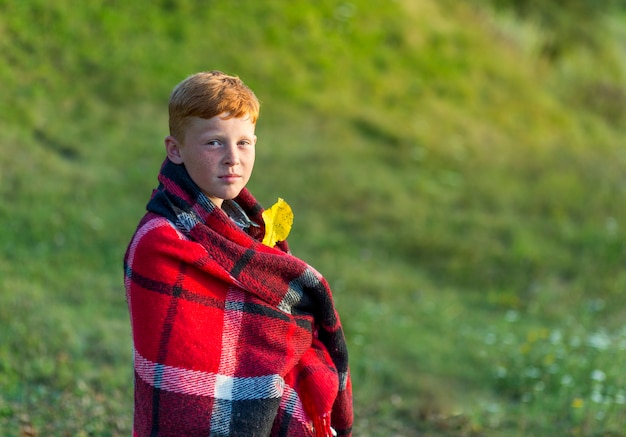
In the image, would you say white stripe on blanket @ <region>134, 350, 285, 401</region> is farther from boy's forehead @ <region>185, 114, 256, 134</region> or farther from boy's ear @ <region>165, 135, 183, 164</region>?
boy's forehead @ <region>185, 114, 256, 134</region>

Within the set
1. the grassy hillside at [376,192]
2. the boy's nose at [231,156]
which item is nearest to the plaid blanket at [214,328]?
the boy's nose at [231,156]

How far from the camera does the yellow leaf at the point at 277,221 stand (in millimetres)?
2824

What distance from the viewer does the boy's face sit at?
2.51 m

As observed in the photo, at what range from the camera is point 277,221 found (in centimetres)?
284

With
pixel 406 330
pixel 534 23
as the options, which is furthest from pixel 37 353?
pixel 534 23

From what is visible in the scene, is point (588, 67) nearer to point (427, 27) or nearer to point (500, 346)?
point (427, 27)

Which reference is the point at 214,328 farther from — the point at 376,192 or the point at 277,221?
the point at 376,192

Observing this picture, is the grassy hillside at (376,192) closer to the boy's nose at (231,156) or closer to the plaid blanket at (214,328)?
the plaid blanket at (214,328)

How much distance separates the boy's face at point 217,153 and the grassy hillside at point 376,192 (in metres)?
2.66

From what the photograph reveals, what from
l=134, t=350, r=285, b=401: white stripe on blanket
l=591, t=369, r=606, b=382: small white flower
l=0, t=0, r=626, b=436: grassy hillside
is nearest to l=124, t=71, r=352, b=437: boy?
l=134, t=350, r=285, b=401: white stripe on blanket

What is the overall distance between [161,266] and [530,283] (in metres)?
6.76

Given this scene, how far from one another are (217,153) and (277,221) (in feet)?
1.37

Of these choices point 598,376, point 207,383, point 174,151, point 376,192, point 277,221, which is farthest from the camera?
point 376,192

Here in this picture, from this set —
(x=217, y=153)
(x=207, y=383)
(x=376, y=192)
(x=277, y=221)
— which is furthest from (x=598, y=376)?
(x=376, y=192)
